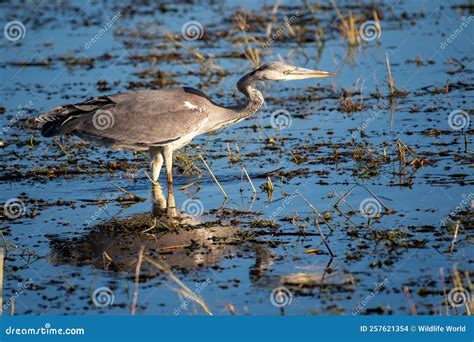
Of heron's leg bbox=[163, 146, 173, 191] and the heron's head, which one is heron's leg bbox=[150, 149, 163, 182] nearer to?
heron's leg bbox=[163, 146, 173, 191]

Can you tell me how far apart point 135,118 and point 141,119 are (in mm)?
76

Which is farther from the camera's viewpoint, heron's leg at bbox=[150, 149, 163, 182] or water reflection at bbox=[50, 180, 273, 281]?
heron's leg at bbox=[150, 149, 163, 182]

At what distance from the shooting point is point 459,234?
924cm

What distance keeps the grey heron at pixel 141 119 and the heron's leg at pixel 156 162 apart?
13mm

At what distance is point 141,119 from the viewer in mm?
11734

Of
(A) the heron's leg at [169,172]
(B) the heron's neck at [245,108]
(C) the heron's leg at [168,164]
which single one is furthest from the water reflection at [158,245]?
(B) the heron's neck at [245,108]

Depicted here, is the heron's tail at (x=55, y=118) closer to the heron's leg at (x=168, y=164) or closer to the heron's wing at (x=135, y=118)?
the heron's wing at (x=135, y=118)

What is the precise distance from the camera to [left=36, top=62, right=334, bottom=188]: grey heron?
38.1ft

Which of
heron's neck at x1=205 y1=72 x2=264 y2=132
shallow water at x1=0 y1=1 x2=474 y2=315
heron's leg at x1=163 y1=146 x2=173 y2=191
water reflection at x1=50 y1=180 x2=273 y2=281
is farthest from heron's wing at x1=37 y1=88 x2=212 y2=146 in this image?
water reflection at x1=50 y1=180 x2=273 y2=281

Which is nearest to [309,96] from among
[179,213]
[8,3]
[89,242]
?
[179,213]

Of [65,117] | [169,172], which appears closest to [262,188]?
[169,172]

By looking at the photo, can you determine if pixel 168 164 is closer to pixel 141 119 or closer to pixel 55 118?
pixel 141 119

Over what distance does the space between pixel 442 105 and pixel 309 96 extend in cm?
246

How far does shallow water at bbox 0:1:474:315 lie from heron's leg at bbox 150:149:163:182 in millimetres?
271
